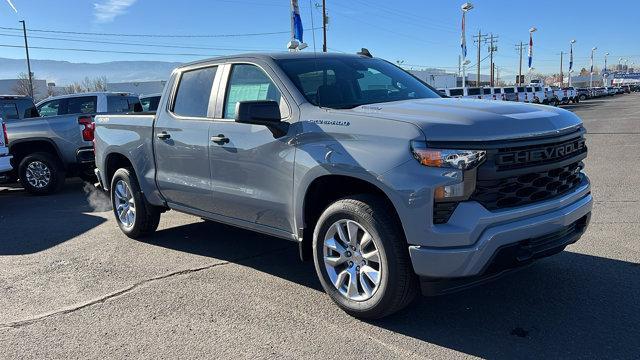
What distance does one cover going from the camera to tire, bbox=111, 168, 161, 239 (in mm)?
6160

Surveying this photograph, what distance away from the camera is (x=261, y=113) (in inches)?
156

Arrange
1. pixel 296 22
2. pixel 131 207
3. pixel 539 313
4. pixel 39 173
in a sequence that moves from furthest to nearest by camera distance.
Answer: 1. pixel 296 22
2. pixel 39 173
3. pixel 131 207
4. pixel 539 313

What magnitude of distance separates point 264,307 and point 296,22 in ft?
44.6

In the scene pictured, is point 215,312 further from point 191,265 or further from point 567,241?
point 567,241

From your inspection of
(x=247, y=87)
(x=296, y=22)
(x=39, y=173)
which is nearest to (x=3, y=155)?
(x=39, y=173)

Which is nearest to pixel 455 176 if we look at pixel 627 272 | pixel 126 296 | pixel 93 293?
pixel 627 272

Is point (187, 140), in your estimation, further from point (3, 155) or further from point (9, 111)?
point (9, 111)

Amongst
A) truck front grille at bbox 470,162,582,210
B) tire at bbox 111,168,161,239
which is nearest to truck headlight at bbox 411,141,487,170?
truck front grille at bbox 470,162,582,210

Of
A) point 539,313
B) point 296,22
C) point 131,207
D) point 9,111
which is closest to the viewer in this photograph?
point 539,313

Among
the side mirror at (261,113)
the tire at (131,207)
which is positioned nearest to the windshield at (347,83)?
the side mirror at (261,113)

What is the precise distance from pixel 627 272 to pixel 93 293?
14.9ft

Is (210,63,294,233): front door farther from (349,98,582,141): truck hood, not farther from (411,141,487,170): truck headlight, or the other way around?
(411,141,487,170): truck headlight

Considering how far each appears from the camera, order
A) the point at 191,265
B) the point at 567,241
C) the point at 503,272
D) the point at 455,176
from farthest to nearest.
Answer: the point at 191,265 → the point at 567,241 → the point at 503,272 → the point at 455,176

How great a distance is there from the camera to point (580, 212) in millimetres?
3879
